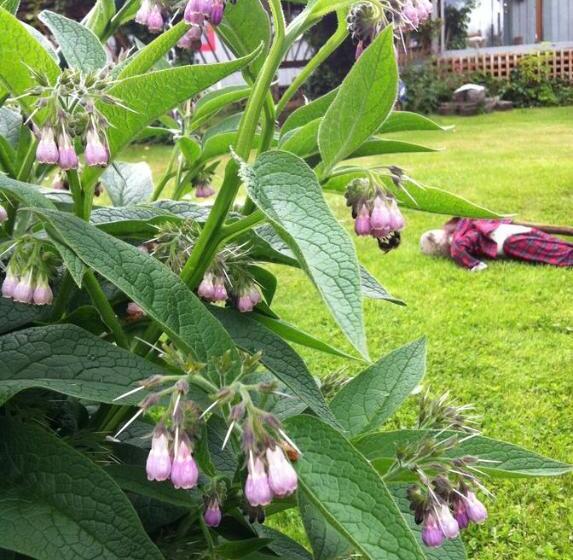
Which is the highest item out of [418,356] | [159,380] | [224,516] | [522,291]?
[159,380]

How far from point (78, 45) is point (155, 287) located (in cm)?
37

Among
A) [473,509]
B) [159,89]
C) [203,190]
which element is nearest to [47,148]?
[159,89]

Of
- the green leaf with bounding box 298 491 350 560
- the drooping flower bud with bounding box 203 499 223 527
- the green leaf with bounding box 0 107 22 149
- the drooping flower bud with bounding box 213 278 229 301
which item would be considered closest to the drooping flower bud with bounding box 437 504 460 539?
the green leaf with bounding box 298 491 350 560

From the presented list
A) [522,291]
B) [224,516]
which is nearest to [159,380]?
[224,516]

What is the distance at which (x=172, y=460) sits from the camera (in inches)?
26.9

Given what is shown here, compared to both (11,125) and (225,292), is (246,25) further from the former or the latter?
(11,125)

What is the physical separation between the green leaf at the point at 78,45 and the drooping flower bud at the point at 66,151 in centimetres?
19

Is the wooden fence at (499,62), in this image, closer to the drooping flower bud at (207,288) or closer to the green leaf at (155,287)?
the drooping flower bud at (207,288)

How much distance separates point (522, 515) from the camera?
8.25 feet

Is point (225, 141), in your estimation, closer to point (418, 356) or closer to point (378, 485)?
point (418, 356)

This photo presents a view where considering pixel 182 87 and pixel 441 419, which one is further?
pixel 441 419

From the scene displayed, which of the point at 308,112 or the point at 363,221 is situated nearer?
the point at 363,221

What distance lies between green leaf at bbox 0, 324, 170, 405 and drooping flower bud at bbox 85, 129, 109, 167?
16 cm

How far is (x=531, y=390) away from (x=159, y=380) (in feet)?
9.61
